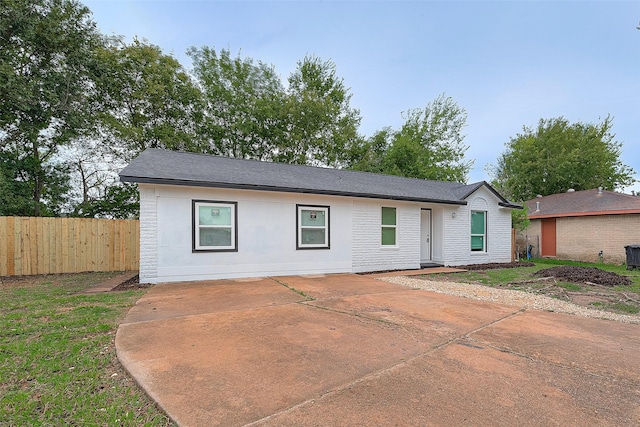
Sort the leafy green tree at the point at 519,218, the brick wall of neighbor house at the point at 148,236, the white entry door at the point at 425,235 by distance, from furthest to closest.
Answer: the leafy green tree at the point at 519,218, the white entry door at the point at 425,235, the brick wall of neighbor house at the point at 148,236

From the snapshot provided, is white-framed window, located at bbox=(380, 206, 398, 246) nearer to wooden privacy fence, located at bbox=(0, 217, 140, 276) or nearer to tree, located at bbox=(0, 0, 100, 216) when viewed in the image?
wooden privacy fence, located at bbox=(0, 217, 140, 276)

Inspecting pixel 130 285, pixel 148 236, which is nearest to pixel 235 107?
pixel 148 236

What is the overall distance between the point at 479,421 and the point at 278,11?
15.7 meters

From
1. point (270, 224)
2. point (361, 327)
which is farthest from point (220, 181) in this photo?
point (361, 327)

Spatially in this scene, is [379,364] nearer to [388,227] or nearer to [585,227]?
[388,227]

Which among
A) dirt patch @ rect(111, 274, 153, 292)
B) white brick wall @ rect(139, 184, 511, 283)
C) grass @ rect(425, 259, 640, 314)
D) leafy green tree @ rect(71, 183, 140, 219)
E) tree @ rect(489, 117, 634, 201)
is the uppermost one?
tree @ rect(489, 117, 634, 201)

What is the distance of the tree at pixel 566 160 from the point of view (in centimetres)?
2392

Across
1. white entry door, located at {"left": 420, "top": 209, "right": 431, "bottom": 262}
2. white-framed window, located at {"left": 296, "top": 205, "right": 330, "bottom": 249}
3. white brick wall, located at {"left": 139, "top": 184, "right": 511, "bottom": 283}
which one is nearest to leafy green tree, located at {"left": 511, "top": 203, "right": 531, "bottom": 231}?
white brick wall, located at {"left": 139, "top": 184, "right": 511, "bottom": 283}

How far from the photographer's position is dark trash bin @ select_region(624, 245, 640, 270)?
10.6 metres

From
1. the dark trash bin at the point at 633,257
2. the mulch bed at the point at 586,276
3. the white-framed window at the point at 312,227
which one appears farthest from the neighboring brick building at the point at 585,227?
the white-framed window at the point at 312,227

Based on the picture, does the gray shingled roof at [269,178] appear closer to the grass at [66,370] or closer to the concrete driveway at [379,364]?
the grass at [66,370]

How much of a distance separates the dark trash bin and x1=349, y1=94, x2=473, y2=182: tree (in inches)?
490

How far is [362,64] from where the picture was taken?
16.3m

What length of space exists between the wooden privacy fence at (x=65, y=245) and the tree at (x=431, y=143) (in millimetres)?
15780
